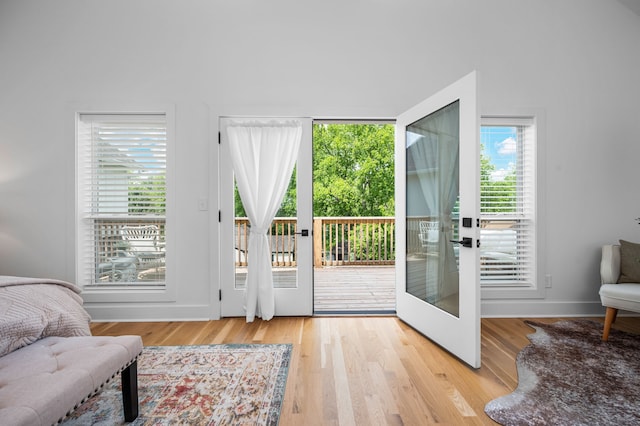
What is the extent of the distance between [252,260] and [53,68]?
2.81 metres

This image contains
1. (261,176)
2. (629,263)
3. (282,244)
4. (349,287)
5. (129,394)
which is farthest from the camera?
(349,287)

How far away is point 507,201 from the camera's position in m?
3.30

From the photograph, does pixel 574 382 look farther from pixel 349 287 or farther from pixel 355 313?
pixel 349 287

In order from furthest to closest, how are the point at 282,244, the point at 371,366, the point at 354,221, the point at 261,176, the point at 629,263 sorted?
the point at 354,221
the point at 282,244
the point at 261,176
the point at 629,263
the point at 371,366

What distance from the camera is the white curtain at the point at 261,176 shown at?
3102 mm

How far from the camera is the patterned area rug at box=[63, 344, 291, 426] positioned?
5.38 feet

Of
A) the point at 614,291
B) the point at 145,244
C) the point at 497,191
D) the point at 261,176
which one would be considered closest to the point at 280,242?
the point at 261,176

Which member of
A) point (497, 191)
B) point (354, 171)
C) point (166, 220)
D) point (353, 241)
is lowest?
point (353, 241)

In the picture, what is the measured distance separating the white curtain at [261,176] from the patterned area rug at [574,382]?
211cm

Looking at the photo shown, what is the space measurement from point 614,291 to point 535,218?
89 cm

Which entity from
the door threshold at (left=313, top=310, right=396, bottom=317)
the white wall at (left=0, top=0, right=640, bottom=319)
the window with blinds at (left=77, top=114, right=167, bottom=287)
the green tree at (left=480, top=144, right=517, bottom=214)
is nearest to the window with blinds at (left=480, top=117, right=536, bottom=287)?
the green tree at (left=480, top=144, right=517, bottom=214)

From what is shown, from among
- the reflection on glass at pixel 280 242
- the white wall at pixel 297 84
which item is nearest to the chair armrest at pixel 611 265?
the white wall at pixel 297 84

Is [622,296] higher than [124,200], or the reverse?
[124,200]

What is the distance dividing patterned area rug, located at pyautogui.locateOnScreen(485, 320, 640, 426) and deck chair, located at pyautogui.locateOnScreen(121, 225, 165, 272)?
10.2 ft
